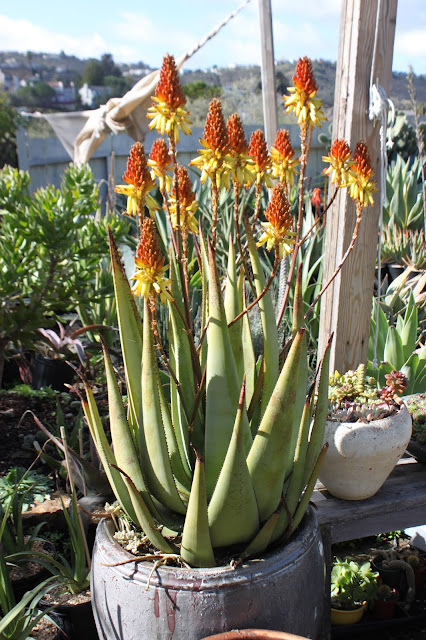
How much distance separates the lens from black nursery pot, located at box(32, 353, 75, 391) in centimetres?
352

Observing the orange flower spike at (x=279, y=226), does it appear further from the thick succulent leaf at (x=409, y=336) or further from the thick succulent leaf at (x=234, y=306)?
the thick succulent leaf at (x=409, y=336)

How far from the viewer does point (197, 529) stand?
1.21 meters

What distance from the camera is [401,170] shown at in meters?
5.31

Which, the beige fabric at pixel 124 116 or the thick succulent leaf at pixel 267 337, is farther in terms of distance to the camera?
the beige fabric at pixel 124 116

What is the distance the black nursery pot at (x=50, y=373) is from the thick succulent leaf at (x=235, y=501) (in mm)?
2400

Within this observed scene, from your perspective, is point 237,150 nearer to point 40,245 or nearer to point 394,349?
point 394,349

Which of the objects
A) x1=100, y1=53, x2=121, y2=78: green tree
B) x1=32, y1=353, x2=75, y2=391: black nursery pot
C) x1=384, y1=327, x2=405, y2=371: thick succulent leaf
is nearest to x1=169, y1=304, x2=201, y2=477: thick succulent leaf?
x1=384, y1=327, x2=405, y2=371: thick succulent leaf

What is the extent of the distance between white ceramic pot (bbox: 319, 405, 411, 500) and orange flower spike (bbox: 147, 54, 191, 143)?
917 millimetres

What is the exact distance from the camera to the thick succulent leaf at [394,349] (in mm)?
Result: 2641

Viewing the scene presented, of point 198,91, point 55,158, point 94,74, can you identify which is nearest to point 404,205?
point 55,158

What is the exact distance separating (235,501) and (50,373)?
251 centimetres

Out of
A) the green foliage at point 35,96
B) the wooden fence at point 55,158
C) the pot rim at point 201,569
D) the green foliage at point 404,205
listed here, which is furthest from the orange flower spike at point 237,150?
the green foliage at point 35,96

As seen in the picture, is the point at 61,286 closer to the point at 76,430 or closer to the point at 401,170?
the point at 76,430

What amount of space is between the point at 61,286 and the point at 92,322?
88cm
